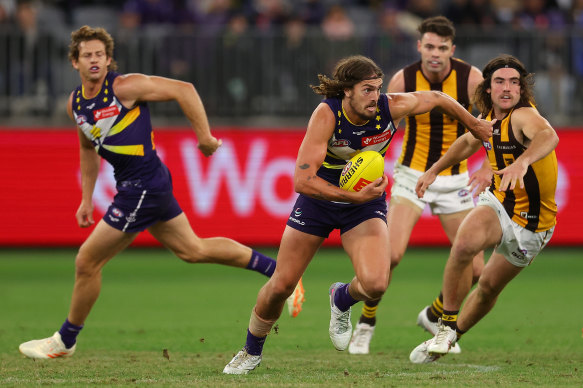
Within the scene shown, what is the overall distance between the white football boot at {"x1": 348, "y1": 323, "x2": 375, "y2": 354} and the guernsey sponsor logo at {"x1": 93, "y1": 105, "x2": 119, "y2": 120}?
2.96m

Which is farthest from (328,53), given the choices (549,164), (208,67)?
(549,164)

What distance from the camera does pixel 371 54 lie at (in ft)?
52.9

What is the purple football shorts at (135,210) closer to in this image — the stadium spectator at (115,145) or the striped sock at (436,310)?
the stadium spectator at (115,145)

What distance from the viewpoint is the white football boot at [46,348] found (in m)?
8.47

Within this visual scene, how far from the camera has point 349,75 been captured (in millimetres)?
7328

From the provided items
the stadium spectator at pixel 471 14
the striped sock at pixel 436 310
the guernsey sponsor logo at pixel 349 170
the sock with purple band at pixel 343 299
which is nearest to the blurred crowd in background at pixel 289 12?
the stadium spectator at pixel 471 14

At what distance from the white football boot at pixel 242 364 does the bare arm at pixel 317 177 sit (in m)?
1.44

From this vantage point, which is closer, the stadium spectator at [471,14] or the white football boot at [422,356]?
the white football boot at [422,356]

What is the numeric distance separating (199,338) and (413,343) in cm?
208

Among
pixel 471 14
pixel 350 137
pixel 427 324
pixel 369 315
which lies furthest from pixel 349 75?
pixel 471 14

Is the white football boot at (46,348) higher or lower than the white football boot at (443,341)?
lower

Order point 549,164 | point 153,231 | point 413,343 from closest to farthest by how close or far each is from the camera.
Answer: point 549,164, point 153,231, point 413,343

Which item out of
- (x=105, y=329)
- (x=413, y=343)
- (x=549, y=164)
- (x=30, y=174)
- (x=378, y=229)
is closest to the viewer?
(x=378, y=229)

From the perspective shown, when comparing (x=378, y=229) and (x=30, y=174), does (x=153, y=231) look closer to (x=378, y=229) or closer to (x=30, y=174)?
(x=378, y=229)
